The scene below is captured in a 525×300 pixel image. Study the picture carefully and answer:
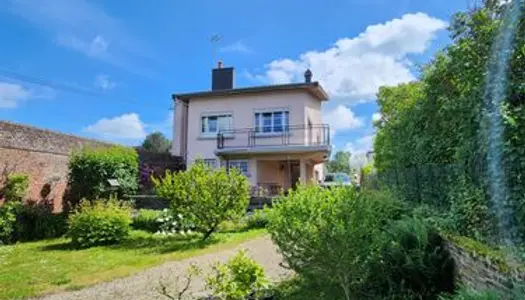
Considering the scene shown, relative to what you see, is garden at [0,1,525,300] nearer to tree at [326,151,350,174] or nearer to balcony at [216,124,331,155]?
balcony at [216,124,331,155]

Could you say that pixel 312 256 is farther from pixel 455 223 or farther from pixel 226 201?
pixel 226 201

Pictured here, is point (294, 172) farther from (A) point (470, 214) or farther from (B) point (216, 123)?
(A) point (470, 214)

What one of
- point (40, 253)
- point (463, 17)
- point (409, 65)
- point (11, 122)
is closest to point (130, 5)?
point (11, 122)

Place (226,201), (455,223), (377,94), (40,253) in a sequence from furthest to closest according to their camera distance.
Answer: (377,94) < (226,201) < (40,253) < (455,223)

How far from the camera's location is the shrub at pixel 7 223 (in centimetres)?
1274

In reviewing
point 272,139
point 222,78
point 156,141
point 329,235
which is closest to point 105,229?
point 329,235

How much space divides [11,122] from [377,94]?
16074 millimetres

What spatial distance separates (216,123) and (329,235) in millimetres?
19003

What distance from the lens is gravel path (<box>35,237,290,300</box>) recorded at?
6.46 metres

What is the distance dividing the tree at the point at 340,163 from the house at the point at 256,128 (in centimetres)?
2662

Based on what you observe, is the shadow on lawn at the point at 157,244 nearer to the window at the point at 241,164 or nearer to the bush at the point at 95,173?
the bush at the point at 95,173

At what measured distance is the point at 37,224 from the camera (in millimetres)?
13703

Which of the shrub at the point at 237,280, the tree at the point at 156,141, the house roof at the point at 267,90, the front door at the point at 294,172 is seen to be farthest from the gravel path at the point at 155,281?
the tree at the point at 156,141

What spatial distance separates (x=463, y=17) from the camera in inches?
245
